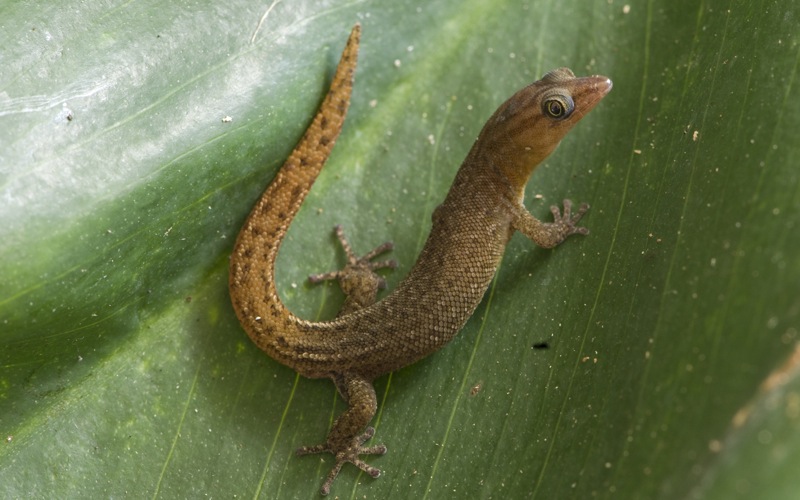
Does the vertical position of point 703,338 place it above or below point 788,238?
below

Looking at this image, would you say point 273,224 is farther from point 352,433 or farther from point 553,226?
point 553,226

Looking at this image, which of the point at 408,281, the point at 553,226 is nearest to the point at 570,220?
the point at 553,226

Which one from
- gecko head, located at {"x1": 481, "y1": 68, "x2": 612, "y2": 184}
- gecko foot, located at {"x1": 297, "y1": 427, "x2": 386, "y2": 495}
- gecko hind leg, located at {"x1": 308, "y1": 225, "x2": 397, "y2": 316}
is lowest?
gecko foot, located at {"x1": 297, "y1": 427, "x2": 386, "y2": 495}

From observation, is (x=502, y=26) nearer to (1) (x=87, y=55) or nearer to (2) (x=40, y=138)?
(1) (x=87, y=55)

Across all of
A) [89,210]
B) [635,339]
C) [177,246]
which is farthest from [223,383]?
[635,339]

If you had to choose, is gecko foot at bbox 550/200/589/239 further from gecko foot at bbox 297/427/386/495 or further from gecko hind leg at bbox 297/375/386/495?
gecko foot at bbox 297/427/386/495

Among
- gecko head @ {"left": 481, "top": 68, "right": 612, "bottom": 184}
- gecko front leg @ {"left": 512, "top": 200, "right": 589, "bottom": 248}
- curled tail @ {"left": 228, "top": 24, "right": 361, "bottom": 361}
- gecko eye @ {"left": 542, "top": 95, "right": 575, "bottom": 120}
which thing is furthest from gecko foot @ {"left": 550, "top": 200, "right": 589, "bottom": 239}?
curled tail @ {"left": 228, "top": 24, "right": 361, "bottom": 361}
